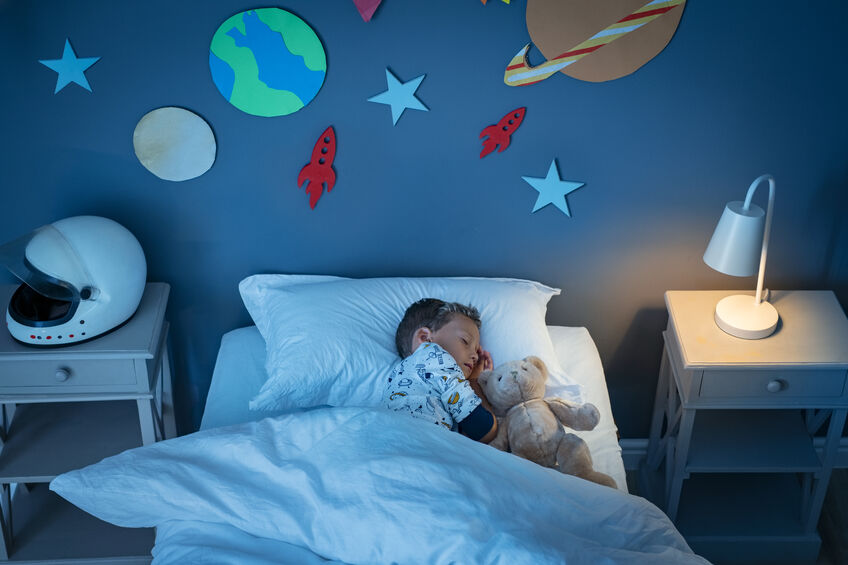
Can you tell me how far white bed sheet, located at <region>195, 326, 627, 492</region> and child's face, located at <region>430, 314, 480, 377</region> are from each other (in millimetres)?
98

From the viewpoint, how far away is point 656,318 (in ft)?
7.50

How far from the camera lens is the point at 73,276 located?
70.2 inches

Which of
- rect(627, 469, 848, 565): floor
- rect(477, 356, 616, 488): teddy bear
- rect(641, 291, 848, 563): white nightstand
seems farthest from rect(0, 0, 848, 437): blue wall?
rect(627, 469, 848, 565): floor

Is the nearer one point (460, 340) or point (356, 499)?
point (356, 499)

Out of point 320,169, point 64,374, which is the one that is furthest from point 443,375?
point 64,374

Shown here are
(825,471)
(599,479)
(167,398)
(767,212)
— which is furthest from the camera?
(167,398)

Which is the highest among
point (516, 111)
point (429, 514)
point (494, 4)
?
point (494, 4)

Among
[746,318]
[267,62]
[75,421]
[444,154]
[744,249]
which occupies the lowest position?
[75,421]

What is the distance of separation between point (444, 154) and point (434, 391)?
0.64 m

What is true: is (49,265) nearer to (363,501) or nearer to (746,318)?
(363,501)

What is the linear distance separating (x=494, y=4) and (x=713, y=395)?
109cm

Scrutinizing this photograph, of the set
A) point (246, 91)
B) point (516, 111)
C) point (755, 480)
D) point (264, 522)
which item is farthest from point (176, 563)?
point (755, 480)

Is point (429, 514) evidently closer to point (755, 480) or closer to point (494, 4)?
point (494, 4)

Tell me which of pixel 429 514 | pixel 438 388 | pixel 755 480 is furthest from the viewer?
pixel 755 480
